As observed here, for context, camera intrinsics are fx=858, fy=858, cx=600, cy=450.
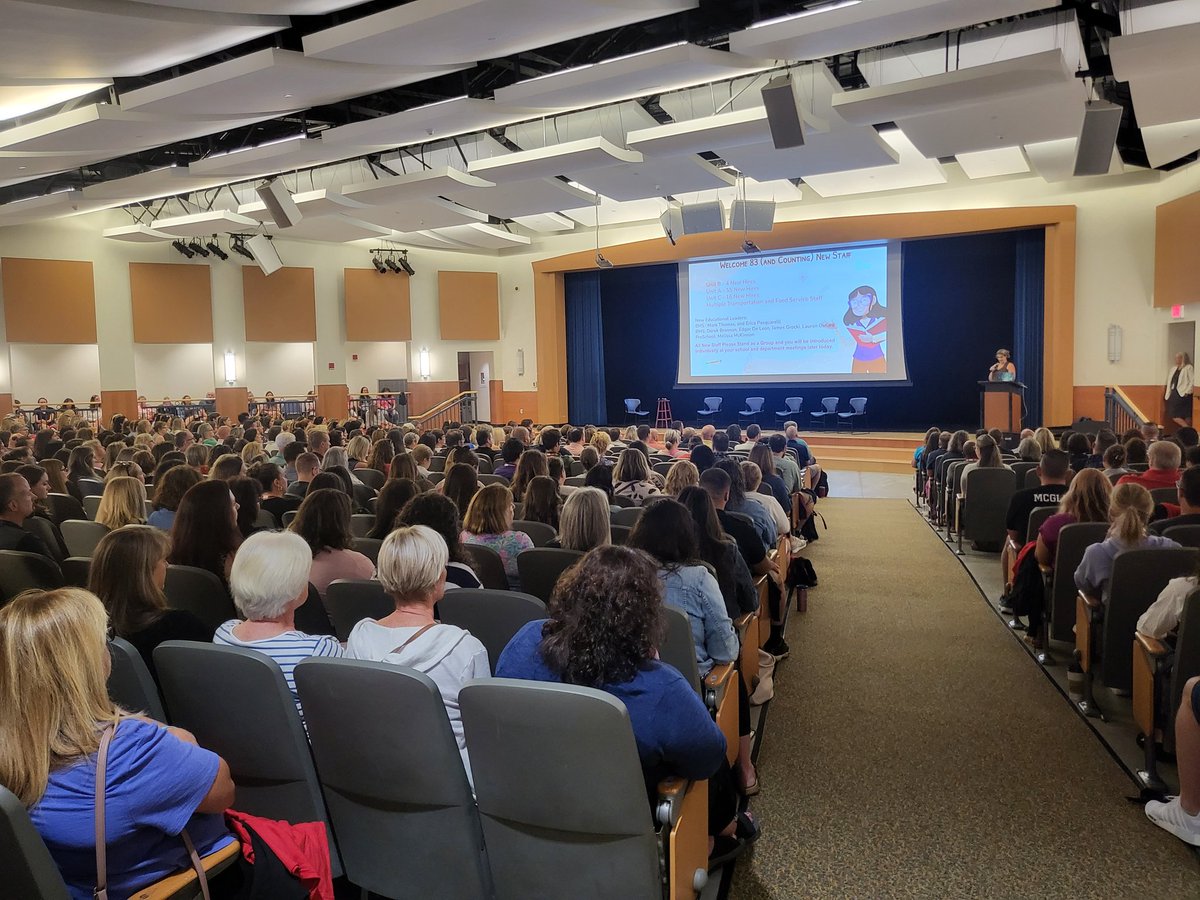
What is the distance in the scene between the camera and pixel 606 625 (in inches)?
83.7

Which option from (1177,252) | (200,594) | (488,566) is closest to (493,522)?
(488,566)

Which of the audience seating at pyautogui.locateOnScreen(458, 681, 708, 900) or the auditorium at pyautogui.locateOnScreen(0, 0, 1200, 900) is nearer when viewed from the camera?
the audience seating at pyautogui.locateOnScreen(458, 681, 708, 900)

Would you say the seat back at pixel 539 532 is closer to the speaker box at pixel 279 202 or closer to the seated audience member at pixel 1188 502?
the seated audience member at pixel 1188 502

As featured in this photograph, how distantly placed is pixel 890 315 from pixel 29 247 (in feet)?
53.9

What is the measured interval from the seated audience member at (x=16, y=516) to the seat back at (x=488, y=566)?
2.29m

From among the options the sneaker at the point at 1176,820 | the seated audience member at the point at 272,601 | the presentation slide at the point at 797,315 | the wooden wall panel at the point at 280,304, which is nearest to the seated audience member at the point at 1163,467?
the sneaker at the point at 1176,820

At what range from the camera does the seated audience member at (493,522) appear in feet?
13.5

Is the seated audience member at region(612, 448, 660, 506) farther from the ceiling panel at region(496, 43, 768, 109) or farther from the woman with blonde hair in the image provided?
the ceiling panel at region(496, 43, 768, 109)

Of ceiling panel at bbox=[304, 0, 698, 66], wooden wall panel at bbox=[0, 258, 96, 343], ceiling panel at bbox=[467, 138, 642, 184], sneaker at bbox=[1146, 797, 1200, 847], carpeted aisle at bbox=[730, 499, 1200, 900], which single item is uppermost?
ceiling panel at bbox=[304, 0, 698, 66]

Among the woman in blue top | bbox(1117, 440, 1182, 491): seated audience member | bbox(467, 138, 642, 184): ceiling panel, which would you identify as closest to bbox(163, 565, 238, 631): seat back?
the woman in blue top

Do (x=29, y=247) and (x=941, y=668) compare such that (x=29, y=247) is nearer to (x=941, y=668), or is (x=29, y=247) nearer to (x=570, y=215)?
(x=570, y=215)

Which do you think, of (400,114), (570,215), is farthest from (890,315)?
(400,114)

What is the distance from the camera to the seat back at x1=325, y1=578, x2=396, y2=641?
322cm

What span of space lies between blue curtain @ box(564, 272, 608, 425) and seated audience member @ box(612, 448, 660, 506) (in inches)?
531
